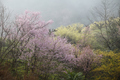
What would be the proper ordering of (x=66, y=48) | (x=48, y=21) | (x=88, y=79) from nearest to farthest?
1. (x=48, y=21)
2. (x=66, y=48)
3. (x=88, y=79)

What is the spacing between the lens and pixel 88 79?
689 cm

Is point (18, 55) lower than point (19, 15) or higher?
lower

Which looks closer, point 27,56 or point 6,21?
point 6,21

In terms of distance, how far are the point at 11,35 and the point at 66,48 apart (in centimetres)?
329

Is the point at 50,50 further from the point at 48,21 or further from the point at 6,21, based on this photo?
the point at 6,21

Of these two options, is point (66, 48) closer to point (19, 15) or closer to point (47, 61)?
point (47, 61)

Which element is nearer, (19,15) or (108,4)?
(19,15)

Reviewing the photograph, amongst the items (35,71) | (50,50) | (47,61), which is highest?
(50,50)

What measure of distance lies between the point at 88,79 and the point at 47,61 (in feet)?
13.8

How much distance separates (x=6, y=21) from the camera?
14.1ft

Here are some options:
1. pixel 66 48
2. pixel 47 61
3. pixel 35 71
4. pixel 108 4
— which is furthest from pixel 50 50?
pixel 108 4

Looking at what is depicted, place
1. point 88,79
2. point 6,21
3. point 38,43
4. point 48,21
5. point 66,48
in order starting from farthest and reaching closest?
point 88,79 → point 66,48 → point 48,21 → point 38,43 → point 6,21

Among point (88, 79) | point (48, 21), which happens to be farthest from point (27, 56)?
point (88, 79)

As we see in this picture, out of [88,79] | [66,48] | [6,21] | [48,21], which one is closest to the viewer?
[6,21]
